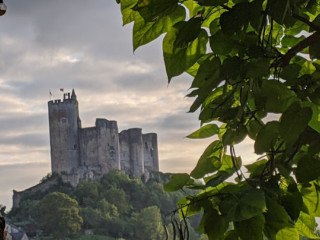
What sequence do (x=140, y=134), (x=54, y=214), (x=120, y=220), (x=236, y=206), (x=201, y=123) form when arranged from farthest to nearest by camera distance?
(x=140, y=134), (x=120, y=220), (x=54, y=214), (x=201, y=123), (x=236, y=206)

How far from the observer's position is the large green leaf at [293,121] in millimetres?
431

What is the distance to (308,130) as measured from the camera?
494 millimetres

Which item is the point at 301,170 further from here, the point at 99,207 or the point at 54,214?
the point at 99,207

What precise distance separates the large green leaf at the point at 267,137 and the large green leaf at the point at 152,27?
0.10m

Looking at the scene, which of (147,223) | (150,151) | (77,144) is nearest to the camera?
(147,223)

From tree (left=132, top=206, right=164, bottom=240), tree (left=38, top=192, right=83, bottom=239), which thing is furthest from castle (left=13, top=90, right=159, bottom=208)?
tree (left=132, top=206, right=164, bottom=240)

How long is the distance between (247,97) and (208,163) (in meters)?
0.10

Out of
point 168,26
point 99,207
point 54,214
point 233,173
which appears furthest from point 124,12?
point 99,207

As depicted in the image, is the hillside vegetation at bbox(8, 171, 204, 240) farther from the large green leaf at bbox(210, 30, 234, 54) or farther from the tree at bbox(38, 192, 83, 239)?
the large green leaf at bbox(210, 30, 234, 54)

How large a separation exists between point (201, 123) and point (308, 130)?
10 centimetres

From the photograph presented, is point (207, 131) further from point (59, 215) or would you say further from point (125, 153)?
point (125, 153)

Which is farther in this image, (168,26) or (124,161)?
(124,161)

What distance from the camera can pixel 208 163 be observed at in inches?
21.8

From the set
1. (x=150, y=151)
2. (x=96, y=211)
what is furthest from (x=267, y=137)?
(x=150, y=151)
